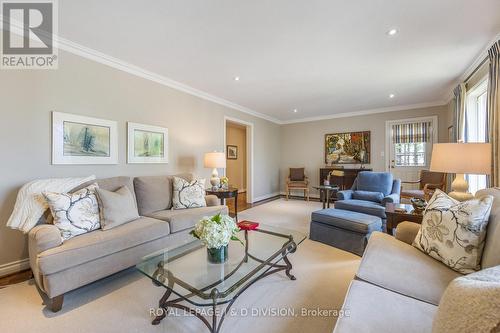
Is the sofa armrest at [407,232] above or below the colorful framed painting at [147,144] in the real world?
below

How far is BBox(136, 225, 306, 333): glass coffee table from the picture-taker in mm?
1335

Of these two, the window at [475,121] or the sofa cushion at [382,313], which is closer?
the sofa cushion at [382,313]

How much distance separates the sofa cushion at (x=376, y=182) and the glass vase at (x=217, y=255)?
3357 millimetres

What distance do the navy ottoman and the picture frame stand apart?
444 cm

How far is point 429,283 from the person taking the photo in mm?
1202

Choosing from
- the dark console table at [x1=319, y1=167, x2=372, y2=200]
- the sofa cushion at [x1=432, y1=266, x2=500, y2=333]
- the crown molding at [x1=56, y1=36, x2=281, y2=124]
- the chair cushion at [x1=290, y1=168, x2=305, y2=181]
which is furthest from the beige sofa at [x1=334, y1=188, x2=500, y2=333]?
the chair cushion at [x1=290, y1=168, x2=305, y2=181]

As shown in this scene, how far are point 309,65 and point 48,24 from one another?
301 cm

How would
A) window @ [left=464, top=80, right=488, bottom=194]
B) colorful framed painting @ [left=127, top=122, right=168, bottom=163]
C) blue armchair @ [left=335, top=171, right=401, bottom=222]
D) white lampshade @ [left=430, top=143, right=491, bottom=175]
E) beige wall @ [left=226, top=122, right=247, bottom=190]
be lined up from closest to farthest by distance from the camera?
1. white lampshade @ [left=430, top=143, right=491, bottom=175]
2. colorful framed painting @ [left=127, top=122, right=168, bottom=163]
3. window @ [left=464, top=80, right=488, bottom=194]
4. blue armchair @ [left=335, top=171, right=401, bottom=222]
5. beige wall @ [left=226, top=122, right=247, bottom=190]

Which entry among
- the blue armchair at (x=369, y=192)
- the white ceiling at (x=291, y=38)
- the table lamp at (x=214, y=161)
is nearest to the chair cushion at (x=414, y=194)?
the blue armchair at (x=369, y=192)

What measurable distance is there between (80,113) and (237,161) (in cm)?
512

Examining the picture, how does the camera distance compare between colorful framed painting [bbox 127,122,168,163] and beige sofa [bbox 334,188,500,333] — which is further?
colorful framed painting [bbox 127,122,168,163]

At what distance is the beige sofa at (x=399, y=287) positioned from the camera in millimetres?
936

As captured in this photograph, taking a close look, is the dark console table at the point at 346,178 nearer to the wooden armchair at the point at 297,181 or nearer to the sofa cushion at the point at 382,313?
the wooden armchair at the point at 297,181

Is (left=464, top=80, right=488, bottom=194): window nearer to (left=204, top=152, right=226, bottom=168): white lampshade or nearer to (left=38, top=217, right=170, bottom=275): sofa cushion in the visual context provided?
(left=204, top=152, right=226, bottom=168): white lampshade
